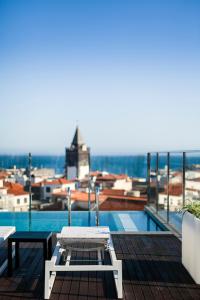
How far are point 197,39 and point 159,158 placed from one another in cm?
857

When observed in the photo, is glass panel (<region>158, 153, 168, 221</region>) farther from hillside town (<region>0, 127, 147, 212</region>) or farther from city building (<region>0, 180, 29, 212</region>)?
city building (<region>0, 180, 29, 212</region>)

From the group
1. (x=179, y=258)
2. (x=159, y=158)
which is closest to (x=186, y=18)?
(x=159, y=158)

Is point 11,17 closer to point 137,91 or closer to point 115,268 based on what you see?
point 137,91

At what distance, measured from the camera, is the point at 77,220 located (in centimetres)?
669

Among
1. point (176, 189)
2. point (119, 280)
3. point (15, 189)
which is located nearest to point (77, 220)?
point (15, 189)

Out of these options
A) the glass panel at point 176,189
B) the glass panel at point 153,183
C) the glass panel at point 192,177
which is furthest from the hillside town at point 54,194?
the glass panel at point 192,177

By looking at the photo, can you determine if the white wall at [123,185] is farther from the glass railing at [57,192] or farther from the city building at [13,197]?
the city building at [13,197]

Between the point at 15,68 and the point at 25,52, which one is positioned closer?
the point at 25,52

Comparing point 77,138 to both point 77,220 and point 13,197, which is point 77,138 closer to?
point 13,197

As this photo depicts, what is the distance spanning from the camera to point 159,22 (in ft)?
37.1

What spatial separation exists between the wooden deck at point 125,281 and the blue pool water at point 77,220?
1.54 meters

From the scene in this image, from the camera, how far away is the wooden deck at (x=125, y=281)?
3.05 metres

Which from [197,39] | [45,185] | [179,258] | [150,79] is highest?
[197,39]

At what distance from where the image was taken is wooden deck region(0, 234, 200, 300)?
3.05 meters
